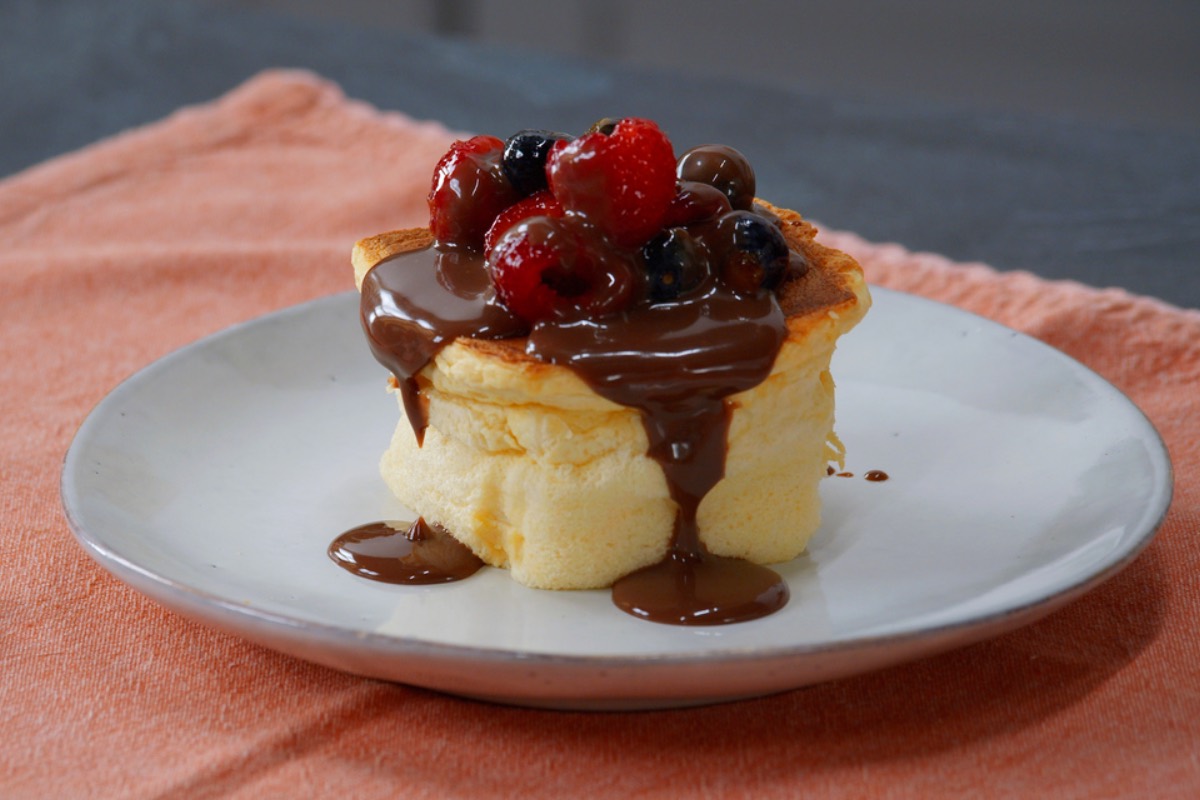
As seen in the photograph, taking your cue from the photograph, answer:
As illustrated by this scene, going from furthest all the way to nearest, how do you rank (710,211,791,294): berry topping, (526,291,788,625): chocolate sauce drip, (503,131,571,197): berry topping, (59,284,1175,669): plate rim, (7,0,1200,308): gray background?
(7,0,1200,308): gray background < (503,131,571,197): berry topping < (710,211,791,294): berry topping < (526,291,788,625): chocolate sauce drip < (59,284,1175,669): plate rim

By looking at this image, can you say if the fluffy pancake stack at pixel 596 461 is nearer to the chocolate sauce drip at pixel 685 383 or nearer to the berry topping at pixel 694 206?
the chocolate sauce drip at pixel 685 383

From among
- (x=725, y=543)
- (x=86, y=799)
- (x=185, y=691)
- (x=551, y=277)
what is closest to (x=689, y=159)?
(x=551, y=277)

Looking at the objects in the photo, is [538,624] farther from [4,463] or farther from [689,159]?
[4,463]

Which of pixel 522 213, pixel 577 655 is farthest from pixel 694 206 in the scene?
pixel 577 655

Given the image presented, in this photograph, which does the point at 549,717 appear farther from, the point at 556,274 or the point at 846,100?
the point at 846,100

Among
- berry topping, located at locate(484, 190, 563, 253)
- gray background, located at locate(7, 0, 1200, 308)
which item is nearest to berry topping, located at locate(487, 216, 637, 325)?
berry topping, located at locate(484, 190, 563, 253)

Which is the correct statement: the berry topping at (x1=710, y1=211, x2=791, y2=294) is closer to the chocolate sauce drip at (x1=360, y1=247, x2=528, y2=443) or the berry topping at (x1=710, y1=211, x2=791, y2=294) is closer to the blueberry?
the blueberry
